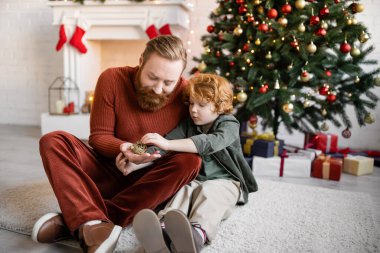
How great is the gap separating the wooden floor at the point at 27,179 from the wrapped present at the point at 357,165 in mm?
50

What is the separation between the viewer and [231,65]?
8.14 ft

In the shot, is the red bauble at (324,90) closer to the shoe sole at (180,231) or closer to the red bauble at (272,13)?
the red bauble at (272,13)

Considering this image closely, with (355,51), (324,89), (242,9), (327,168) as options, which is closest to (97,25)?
(242,9)

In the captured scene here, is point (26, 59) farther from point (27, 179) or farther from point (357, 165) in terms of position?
point (357, 165)

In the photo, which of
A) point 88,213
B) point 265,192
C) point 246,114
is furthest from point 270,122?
point 88,213

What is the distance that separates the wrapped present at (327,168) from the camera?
2.26 meters

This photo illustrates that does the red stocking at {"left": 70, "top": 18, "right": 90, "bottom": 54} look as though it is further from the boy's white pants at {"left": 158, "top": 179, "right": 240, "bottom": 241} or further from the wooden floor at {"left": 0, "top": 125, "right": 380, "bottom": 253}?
the boy's white pants at {"left": 158, "top": 179, "right": 240, "bottom": 241}

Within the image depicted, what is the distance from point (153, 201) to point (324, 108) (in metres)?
1.66

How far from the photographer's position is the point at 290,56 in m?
2.24

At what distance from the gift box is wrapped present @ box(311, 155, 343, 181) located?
0.05 m

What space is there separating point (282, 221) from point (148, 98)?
0.77 m

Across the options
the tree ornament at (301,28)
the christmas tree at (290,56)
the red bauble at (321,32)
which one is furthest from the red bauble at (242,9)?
the red bauble at (321,32)

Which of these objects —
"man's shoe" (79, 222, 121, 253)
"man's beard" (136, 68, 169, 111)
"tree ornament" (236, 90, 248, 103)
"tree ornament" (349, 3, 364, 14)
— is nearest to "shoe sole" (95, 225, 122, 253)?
"man's shoe" (79, 222, 121, 253)

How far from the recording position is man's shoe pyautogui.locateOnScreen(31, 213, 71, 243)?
1.12 m
